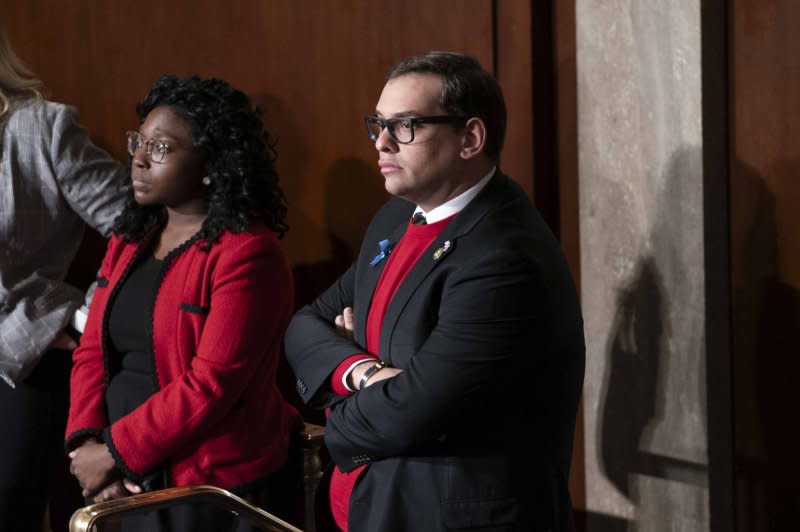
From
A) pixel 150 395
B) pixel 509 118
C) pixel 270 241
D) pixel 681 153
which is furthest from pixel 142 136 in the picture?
pixel 681 153

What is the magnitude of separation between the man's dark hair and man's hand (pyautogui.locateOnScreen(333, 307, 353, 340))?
463 mm

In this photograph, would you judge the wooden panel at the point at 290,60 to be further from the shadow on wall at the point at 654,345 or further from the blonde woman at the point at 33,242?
the shadow on wall at the point at 654,345

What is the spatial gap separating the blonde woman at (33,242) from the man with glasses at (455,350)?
1163 mm

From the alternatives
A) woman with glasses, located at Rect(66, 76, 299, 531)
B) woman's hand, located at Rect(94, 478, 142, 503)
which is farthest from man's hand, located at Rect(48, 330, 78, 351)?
woman's hand, located at Rect(94, 478, 142, 503)

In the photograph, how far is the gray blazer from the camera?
10.8 ft

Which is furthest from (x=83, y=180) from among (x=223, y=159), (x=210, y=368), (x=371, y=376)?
(x=371, y=376)

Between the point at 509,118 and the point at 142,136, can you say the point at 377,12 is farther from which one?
the point at 142,136

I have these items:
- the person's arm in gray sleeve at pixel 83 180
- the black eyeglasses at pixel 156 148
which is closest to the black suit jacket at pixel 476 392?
the black eyeglasses at pixel 156 148

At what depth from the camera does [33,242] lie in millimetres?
3340

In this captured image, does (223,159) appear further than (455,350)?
Yes

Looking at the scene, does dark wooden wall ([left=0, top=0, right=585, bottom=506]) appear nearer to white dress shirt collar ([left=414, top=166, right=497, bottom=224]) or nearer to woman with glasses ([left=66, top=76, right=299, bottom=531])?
woman with glasses ([left=66, top=76, right=299, bottom=531])

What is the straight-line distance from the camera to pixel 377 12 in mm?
3404

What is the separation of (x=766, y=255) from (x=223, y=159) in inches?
51.9

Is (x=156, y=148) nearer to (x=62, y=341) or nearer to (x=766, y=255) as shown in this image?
(x=62, y=341)
